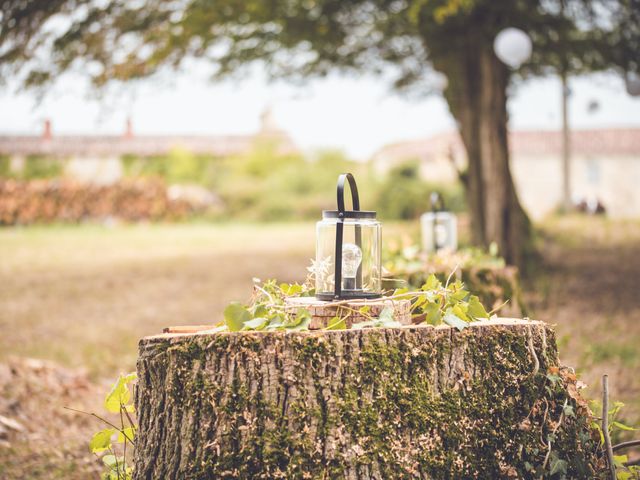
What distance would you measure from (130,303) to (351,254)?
24.7 feet

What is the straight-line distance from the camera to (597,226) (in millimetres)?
15062

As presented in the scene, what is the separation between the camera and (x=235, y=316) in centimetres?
238

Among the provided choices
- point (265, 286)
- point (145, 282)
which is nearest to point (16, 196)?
point (145, 282)

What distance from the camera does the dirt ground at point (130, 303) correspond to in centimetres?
477

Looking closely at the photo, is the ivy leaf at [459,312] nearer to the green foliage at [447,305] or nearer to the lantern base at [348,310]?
the green foliage at [447,305]

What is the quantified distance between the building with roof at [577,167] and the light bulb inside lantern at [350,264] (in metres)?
36.1

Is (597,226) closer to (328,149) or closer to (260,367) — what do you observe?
(260,367)

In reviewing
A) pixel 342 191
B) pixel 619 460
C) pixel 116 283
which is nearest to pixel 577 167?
pixel 116 283

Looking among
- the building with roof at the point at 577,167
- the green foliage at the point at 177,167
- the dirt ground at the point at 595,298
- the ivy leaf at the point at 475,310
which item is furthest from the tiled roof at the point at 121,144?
the ivy leaf at the point at 475,310

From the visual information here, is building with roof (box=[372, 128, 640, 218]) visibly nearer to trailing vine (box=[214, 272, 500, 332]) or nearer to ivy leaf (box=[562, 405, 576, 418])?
trailing vine (box=[214, 272, 500, 332])

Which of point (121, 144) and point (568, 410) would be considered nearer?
point (568, 410)

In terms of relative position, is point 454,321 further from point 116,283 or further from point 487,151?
point 116,283

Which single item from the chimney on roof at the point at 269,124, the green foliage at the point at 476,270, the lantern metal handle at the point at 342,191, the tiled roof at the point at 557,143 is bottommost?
the green foliage at the point at 476,270

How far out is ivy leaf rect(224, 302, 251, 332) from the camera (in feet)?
7.74
